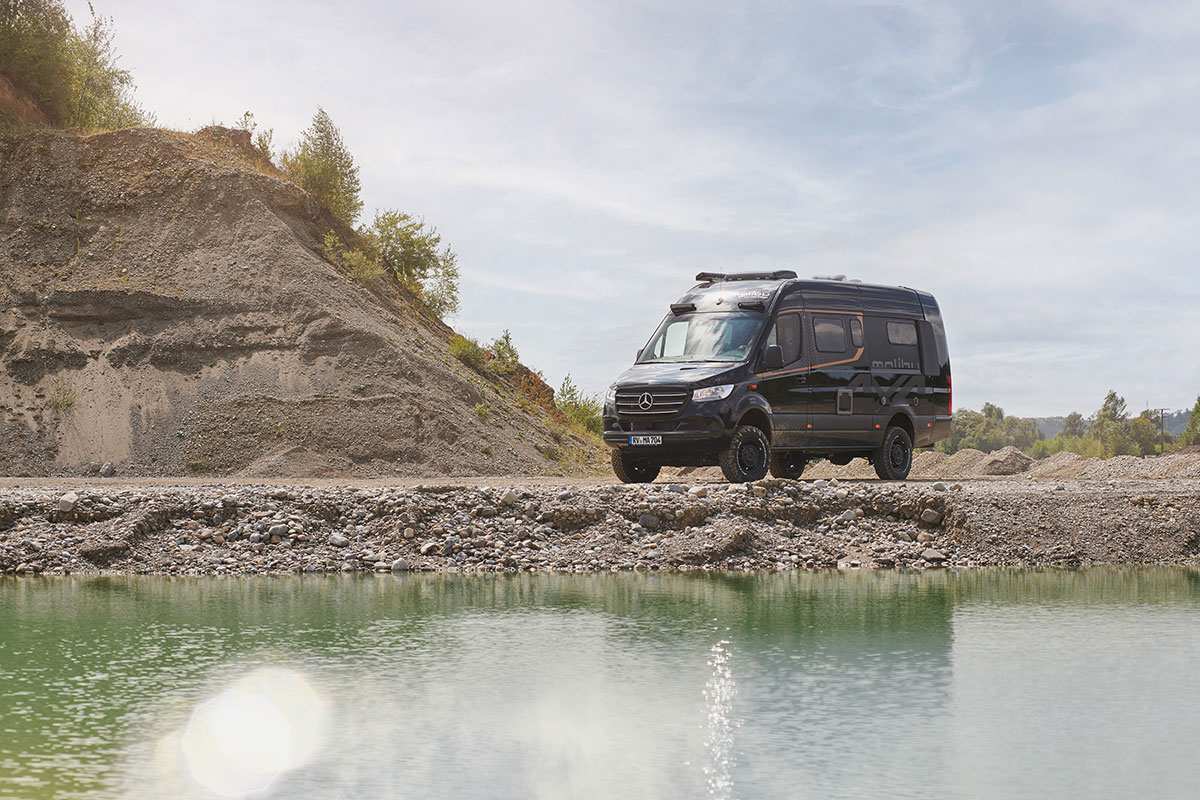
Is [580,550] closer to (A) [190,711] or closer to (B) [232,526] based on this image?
(B) [232,526]

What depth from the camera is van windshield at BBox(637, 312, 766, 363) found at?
1869cm

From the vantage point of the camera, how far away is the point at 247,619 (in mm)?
11297

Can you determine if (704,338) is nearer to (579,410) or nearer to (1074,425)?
(579,410)

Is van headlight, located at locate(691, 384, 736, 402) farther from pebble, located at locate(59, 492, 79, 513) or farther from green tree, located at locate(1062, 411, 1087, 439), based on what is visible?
green tree, located at locate(1062, 411, 1087, 439)

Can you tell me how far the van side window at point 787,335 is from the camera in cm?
1897

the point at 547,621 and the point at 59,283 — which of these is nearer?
the point at 547,621

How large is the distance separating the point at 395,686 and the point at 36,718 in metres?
2.32

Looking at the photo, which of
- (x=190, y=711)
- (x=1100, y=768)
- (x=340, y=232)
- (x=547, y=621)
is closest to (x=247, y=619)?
(x=547, y=621)

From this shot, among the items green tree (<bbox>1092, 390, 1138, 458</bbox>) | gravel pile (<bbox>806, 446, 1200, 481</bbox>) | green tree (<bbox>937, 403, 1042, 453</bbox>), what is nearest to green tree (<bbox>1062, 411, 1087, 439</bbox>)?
green tree (<bbox>937, 403, 1042, 453</bbox>)

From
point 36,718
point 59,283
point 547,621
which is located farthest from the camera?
point 59,283

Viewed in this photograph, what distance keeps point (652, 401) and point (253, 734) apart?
1152cm

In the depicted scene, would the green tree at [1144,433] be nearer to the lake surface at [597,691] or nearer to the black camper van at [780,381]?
the black camper van at [780,381]

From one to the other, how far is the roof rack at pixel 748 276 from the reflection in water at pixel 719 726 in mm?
11318

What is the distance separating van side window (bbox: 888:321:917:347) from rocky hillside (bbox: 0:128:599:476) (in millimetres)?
11511
